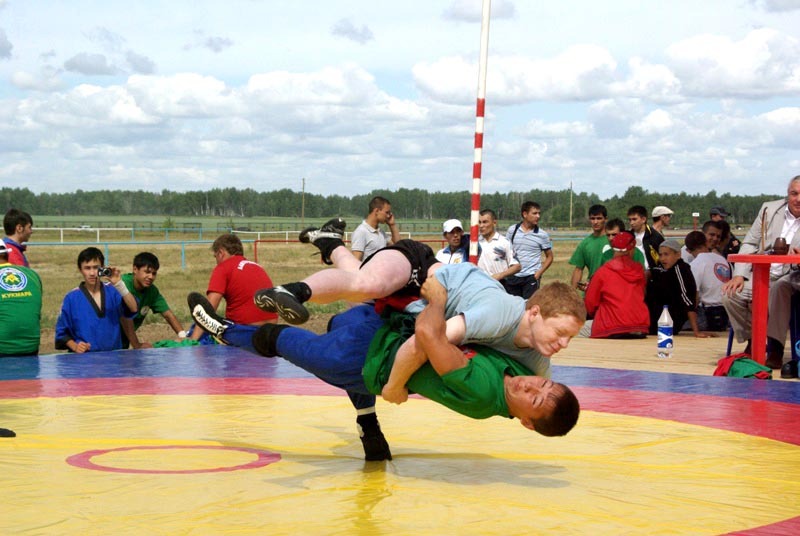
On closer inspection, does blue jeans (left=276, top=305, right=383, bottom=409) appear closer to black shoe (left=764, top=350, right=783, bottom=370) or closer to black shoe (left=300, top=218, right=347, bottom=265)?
black shoe (left=300, top=218, right=347, bottom=265)

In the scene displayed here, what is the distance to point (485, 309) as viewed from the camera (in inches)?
139

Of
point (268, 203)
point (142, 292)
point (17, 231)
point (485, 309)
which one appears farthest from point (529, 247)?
point (268, 203)

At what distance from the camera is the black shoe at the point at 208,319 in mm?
4496

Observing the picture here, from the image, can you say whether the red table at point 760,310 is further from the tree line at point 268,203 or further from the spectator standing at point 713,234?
the tree line at point 268,203

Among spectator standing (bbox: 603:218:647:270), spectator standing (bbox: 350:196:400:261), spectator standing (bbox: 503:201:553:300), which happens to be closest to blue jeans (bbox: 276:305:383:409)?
spectator standing (bbox: 350:196:400:261)

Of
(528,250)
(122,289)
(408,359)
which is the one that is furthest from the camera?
(528,250)

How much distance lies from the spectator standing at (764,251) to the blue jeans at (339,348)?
411cm

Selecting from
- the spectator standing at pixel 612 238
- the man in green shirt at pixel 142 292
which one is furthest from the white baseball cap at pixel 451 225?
the man in green shirt at pixel 142 292

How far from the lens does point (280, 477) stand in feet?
12.5

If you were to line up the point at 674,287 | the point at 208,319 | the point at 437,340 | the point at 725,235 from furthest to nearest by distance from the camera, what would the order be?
the point at 725,235
the point at 674,287
the point at 208,319
the point at 437,340

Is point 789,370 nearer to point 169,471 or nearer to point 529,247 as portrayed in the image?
point 529,247

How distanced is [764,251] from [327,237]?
387cm

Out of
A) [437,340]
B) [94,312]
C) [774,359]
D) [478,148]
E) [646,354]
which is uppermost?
[478,148]

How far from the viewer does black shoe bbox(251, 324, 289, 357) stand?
4.14 m
